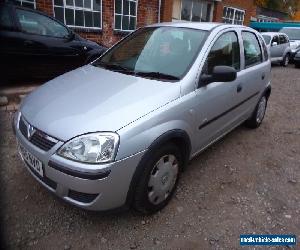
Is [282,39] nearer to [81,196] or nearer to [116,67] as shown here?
[116,67]

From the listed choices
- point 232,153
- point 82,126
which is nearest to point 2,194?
point 82,126

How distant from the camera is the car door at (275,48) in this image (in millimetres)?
12806

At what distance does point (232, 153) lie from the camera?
4238mm

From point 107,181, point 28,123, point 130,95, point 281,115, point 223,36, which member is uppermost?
point 223,36

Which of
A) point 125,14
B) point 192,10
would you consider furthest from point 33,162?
point 192,10

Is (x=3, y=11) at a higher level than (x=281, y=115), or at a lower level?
higher

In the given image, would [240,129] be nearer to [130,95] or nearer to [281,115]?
[281,115]

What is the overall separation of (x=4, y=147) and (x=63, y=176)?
6.79 ft

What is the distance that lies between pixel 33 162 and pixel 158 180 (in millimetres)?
1081

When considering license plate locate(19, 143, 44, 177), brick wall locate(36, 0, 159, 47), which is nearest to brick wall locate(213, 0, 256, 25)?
brick wall locate(36, 0, 159, 47)

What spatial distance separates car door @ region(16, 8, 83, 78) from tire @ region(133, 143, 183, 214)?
4.38 meters

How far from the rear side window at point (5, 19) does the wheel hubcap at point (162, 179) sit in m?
4.65

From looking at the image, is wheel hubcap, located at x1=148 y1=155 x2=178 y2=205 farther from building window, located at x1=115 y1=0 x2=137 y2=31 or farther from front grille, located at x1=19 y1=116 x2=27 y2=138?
building window, located at x1=115 y1=0 x2=137 y2=31

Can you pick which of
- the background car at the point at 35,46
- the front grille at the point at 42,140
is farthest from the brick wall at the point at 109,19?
the front grille at the point at 42,140
